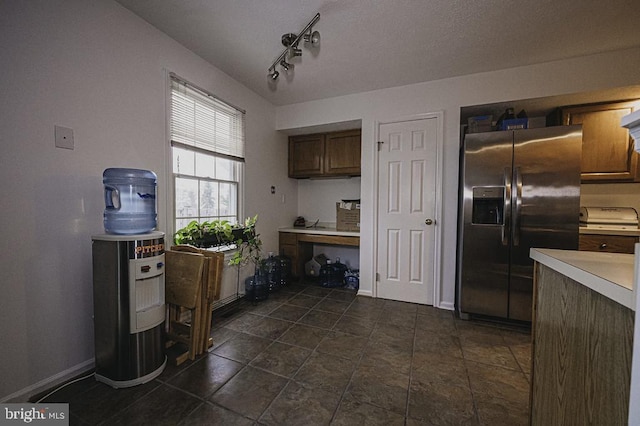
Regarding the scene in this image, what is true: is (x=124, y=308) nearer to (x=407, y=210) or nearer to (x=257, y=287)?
(x=257, y=287)

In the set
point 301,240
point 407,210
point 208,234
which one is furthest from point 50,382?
point 407,210

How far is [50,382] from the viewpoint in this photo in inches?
58.7

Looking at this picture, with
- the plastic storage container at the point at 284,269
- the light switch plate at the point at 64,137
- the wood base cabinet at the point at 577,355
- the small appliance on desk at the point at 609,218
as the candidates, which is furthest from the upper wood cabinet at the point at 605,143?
the light switch plate at the point at 64,137

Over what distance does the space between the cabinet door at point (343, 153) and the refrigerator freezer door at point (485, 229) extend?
141 centimetres

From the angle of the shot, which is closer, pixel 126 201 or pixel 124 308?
pixel 124 308

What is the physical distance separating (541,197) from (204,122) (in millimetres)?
3330

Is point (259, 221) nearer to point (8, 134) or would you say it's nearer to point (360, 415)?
point (8, 134)

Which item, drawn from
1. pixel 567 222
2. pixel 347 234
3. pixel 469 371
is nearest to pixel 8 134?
pixel 347 234

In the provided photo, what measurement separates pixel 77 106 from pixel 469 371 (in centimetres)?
319

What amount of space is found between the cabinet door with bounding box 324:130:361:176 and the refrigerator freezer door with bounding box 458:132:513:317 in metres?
1.41

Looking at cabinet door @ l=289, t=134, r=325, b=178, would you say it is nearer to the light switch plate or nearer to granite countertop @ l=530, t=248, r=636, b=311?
the light switch plate

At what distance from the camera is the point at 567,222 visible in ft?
7.21

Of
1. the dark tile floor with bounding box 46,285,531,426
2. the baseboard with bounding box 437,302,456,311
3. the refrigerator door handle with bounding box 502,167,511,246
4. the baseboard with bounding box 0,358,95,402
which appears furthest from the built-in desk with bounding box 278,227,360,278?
the baseboard with bounding box 0,358,95,402

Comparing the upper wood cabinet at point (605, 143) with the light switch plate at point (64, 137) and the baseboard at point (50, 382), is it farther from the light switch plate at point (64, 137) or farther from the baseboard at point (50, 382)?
the baseboard at point (50, 382)
